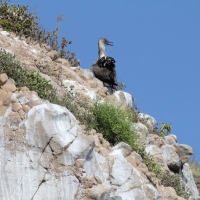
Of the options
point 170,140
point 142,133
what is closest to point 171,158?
point 142,133

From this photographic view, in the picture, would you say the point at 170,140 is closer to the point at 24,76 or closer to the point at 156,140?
the point at 156,140

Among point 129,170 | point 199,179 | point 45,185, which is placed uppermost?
point 199,179

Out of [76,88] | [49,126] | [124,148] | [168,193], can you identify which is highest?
[76,88]

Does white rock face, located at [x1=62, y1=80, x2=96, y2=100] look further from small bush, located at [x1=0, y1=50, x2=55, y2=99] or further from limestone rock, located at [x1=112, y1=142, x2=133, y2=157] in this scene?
limestone rock, located at [x1=112, y1=142, x2=133, y2=157]

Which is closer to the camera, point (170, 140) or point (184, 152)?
point (184, 152)

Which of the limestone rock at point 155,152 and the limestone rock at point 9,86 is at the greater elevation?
the limestone rock at point 155,152

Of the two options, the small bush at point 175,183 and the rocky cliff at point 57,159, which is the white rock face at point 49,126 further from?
the small bush at point 175,183

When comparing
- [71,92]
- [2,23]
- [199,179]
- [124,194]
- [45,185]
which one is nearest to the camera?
[45,185]

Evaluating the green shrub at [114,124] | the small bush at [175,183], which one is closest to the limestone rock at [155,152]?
the small bush at [175,183]

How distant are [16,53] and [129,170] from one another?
18.4 ft

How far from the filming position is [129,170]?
20.5 m

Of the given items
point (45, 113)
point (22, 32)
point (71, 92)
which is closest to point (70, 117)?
point (45, 113)

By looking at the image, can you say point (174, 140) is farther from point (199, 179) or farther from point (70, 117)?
point (70, 117)

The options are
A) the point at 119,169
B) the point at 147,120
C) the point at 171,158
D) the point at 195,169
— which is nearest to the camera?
the point at 119,169
